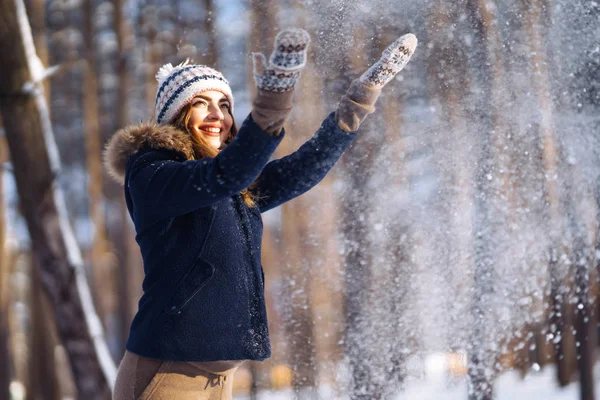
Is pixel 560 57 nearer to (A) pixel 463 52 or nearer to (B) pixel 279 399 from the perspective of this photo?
(A) pixel 463 52

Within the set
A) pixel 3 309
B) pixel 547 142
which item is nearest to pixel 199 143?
pixel 547 142

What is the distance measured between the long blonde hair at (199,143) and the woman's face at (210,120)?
0.04 ft

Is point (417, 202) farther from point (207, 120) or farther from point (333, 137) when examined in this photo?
point (207, 120)

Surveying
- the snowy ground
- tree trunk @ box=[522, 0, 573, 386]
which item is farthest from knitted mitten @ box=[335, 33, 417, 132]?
the snowy ground

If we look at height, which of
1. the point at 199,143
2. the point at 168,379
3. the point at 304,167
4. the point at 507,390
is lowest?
the point at 507,390

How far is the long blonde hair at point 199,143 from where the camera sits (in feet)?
4.87

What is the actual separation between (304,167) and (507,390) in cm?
289

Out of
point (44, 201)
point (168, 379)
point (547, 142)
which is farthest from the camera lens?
point (44, 201)

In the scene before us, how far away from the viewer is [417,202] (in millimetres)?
3785

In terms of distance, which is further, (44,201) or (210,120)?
(44,201)

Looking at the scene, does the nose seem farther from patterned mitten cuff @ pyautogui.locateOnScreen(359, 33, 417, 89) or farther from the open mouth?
patterned mitten cuff @ pyautogui.locateOnScreen(359, 33, 417, 89)

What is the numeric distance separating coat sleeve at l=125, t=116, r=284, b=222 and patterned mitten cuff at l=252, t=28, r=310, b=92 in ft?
0.28

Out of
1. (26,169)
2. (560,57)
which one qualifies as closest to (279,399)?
(26,169)

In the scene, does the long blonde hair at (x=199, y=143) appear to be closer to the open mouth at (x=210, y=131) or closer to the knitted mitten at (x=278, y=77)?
the open mouth at (x=210, y=131)
